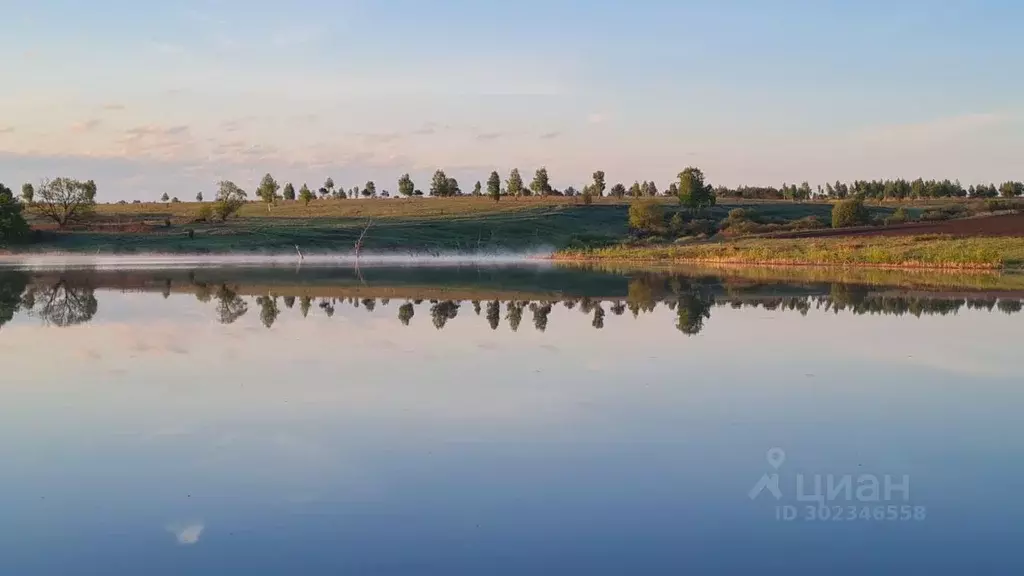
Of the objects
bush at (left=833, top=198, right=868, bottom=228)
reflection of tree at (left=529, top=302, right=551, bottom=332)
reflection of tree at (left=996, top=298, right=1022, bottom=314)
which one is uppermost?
bush at (left=833, top=198, right=868, bottom=228)

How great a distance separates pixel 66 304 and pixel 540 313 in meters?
16.7

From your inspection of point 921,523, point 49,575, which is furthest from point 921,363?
point 49,575

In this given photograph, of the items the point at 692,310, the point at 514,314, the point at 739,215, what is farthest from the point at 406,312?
the point at 739,215

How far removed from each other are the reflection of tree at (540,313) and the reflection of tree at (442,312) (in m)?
2.55

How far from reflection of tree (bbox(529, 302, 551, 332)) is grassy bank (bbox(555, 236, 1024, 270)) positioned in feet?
104

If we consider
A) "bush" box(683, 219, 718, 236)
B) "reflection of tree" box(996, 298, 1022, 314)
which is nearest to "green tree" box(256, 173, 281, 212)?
"bush" box(683, 219, 718, 236)

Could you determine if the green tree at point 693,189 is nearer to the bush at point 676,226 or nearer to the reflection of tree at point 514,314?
the bush at point 676,226

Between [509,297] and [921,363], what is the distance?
19751mm

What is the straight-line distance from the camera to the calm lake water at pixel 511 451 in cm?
819

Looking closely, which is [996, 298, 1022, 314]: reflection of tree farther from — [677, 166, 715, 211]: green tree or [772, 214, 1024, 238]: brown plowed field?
[677, 166, 715, 211]: green tree

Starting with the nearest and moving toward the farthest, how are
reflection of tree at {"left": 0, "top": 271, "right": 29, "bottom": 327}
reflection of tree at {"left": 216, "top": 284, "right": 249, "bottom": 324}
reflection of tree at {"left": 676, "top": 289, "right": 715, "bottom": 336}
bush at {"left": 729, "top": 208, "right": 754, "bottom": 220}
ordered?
reflection of tree at {"left": 676, "top": 289, "right": 715, "bottom": 336} → reflection of tree at {"left": 216, "top": 284, "right": 249, "bottom": 324} → reflection of tree at {"left": 0, "top": 271, "right": 29, "bottom": 327} → bush at {"left": 729, "top": 208, "right": 754, "bottom": 220}

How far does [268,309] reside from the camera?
98.8 feet

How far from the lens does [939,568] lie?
775cm

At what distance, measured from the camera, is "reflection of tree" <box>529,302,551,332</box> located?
2553cm
